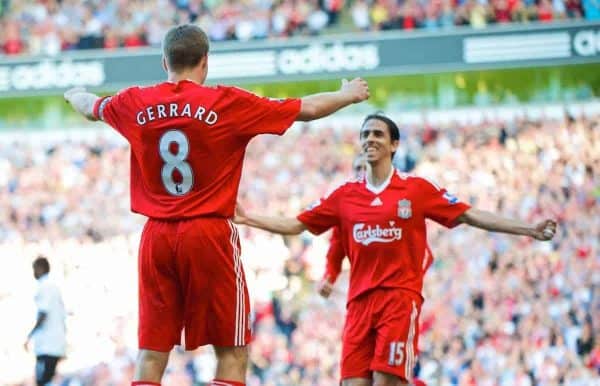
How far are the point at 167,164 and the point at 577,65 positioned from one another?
17.6 meters

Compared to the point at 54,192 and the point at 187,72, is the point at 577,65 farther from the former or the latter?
the point at 187,72

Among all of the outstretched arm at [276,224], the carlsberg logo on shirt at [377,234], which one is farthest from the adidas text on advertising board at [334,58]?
the carlsberg logo on shirt at [377,234]

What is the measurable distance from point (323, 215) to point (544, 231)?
56.9 inches

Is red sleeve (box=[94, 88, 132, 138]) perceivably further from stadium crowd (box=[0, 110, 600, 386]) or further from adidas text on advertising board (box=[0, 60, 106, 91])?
adidas text on advertising board (box=[0, 60, 106, 91])

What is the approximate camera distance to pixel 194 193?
601cm

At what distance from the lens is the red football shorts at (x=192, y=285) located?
598cm

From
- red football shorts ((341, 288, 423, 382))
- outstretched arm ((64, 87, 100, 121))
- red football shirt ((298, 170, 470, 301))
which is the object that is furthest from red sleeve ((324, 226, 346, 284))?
outstretched arm ((64, 87, 100, 121))

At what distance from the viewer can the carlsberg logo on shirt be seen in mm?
Answer: 7863

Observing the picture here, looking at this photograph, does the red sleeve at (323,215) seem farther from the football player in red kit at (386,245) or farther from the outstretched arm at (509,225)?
the outstretched arm at (509,225)

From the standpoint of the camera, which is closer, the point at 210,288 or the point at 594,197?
the point at 210,288

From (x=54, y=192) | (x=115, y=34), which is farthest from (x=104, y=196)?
(x=115, y=34)

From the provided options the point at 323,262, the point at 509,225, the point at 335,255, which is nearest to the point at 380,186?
the point at 335,255

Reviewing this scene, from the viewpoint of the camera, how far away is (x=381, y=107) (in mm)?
23656

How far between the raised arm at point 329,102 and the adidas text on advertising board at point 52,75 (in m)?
17.4
